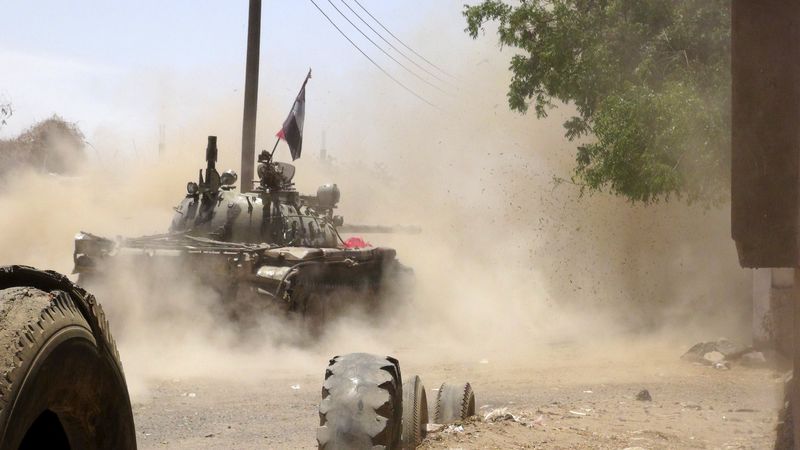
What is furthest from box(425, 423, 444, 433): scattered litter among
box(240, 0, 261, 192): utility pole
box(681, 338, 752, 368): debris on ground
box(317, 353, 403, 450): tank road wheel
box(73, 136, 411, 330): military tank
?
box(240, 0, 261, 192): utility pole

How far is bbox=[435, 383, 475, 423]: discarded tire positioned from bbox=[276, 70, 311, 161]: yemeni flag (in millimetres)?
12158

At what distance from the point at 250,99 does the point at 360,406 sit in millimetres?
18531

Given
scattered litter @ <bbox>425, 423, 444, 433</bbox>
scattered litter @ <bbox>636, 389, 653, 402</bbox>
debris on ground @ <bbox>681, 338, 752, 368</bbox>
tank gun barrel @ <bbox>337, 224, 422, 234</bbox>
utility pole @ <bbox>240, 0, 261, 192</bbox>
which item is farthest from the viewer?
utility pole @ <bbox>240, 0, 261, 192</bbox>

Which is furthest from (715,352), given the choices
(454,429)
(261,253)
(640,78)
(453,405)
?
(454,429)

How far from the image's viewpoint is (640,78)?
15.2m

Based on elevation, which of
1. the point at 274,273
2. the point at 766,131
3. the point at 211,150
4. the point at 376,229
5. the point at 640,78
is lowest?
the point at 274,273

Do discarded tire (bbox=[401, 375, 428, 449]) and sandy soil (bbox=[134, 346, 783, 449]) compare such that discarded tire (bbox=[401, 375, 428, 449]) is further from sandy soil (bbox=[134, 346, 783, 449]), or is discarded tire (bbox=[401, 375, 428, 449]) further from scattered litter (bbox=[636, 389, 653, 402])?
scattered litter (bbox=[636, 389, 653, 402])

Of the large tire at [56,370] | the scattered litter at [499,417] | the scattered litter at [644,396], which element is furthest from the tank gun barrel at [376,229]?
the large tire at [56,370]

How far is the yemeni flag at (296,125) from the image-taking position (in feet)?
65.8

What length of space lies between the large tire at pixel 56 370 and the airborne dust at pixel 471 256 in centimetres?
878

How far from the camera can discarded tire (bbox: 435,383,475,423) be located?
8.05 m

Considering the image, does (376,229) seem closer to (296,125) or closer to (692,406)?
(296,125)

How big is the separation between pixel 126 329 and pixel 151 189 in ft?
57.6

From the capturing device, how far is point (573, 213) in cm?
2603
